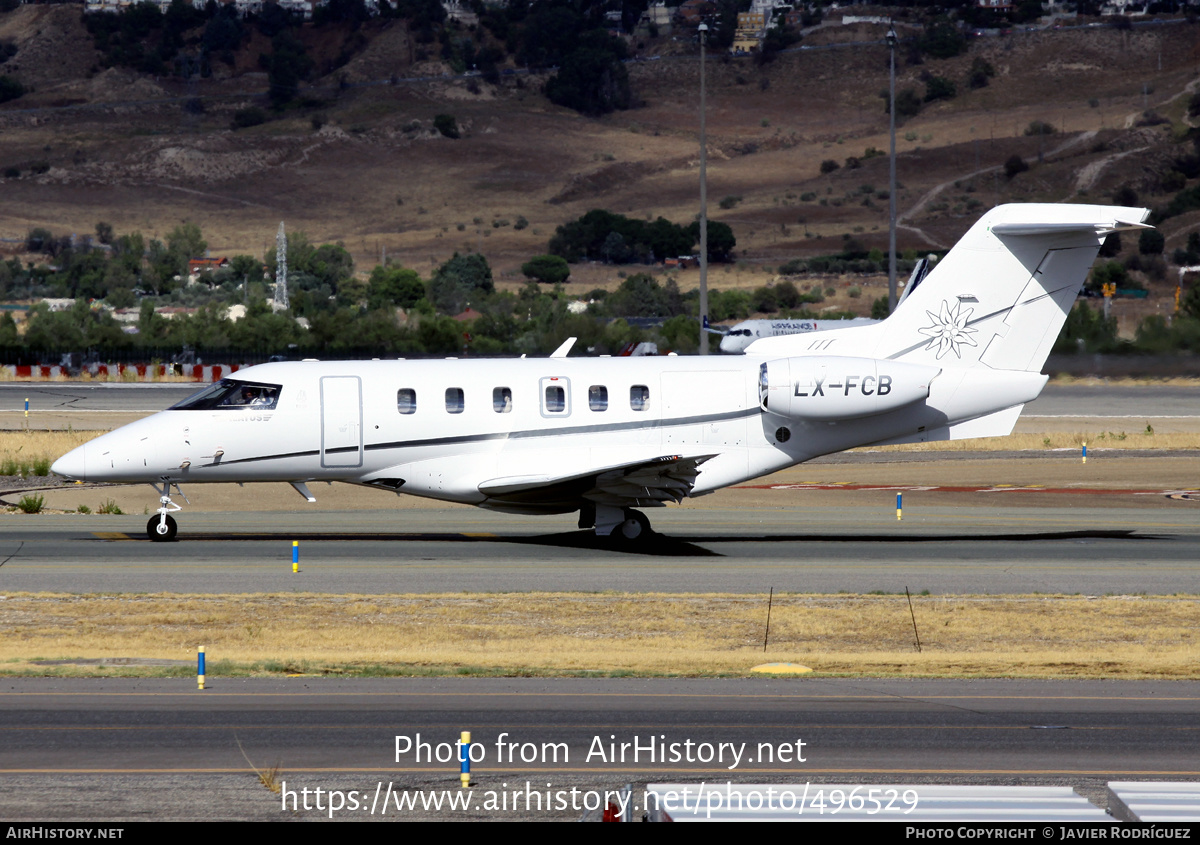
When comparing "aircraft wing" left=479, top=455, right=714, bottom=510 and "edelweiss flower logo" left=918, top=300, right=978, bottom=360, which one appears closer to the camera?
"aircraft wing" left=479, top=455, right=714, bottom=510

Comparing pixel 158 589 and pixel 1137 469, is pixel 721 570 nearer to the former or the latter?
pixel 158 589

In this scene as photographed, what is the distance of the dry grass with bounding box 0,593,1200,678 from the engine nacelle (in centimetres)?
481

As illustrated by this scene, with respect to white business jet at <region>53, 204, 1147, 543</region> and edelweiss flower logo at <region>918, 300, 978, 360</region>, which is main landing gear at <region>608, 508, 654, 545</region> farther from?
edelweiss flower logo at <region>918, 300, 978, 360</region>

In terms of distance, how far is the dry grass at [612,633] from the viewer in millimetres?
15812

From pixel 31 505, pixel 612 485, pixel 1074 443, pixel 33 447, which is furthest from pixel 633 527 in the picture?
→ pixel 1074 443

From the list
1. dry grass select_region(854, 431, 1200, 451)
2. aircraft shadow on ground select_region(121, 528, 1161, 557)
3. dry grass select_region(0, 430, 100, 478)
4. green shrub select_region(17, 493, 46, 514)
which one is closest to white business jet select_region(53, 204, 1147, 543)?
aircraft shadow on ground select_region(121, 528, 1161, 557)

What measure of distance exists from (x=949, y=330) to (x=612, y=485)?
6.53 m

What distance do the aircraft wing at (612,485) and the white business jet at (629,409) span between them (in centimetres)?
4

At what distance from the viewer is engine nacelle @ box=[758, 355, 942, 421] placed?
2403 centimetres

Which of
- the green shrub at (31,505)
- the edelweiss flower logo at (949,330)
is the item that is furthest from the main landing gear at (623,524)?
the green shrub at (31,505)

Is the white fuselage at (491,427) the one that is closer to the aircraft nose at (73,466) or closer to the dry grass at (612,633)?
the aircraft nose at (73,466)

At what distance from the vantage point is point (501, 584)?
69.1 feet

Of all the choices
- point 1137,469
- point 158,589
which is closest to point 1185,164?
point 1137,469

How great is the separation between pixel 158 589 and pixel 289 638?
3887 millimetres
